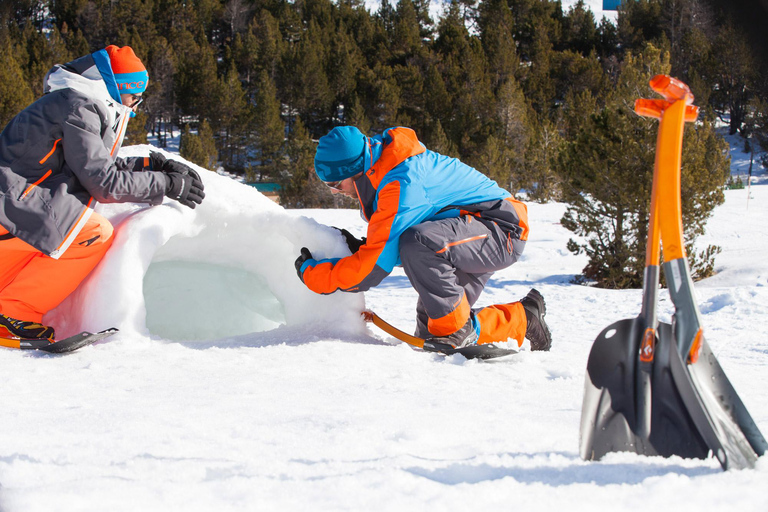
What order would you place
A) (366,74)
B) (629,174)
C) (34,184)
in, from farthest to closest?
(366,74), (629,174), (34,184)

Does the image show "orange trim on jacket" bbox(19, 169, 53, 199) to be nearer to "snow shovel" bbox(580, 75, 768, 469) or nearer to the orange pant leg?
the orange pant leg

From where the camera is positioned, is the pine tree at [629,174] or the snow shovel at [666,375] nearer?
the snow shovel at [666,375]

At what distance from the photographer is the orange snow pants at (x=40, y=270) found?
2412 mm

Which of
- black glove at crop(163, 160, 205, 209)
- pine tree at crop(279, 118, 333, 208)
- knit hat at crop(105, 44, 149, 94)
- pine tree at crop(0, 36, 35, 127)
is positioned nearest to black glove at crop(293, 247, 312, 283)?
black glove at crop(163, 160, 205, 209)

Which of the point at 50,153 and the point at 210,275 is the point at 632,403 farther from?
the point at 210,275

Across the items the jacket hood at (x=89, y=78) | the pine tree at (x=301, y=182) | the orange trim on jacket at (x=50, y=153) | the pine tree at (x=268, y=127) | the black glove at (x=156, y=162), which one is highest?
the jacket hood at (x=89, y=78)

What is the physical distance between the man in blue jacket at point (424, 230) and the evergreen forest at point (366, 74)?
1582cm

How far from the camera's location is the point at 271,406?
1743 millimetres

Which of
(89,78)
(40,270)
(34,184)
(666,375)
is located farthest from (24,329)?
(666,375)

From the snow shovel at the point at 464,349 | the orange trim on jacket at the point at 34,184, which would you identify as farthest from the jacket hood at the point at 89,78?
the snow shovel at the point at 464,349

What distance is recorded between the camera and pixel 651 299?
1.33 m

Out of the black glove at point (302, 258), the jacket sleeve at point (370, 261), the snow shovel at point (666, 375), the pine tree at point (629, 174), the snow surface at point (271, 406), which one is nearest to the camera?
the snow surface at point (271, 406)

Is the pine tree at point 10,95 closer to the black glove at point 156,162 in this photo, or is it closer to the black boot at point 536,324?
the black glove at point 156,162

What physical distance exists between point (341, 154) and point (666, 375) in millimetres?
1623
